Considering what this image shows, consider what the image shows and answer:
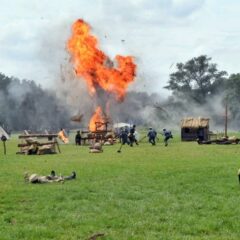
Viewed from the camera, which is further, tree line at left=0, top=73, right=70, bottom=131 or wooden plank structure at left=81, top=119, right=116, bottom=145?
tree line at left=0, top=73, right=70, bottom=131

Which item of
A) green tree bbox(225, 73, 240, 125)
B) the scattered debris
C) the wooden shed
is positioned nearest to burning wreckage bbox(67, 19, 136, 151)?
the wooden shed

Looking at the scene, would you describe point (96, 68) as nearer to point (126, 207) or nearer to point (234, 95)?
point (126, 207)

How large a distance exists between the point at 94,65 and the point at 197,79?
8346cm

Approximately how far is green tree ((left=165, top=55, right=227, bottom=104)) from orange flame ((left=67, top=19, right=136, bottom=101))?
236 ft

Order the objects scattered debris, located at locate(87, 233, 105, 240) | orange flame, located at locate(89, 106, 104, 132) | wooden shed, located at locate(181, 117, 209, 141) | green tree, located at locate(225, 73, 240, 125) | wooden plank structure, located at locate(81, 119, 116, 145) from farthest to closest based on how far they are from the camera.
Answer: green tree, located at locate(225, 73, 240, 125), wooden shed, located at locate(181, 117, 209, 141), orange flame, located at locate(89, 106, 104, 132), wooden plank structure, located at locate(81, 119, 116, 145), scattered debris, located at locate(87, 233, 105, 240)

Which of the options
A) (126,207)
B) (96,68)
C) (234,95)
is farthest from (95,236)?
(234,95)

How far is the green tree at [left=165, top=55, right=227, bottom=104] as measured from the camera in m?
138

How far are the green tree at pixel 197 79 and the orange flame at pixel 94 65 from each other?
71.9 meters

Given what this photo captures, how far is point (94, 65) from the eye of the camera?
6438 centimetres

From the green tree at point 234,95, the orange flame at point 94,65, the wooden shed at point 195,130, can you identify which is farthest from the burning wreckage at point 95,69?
the green tree at point 234,95

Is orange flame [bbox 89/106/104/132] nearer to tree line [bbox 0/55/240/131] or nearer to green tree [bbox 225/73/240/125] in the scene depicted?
tree line [bbox 0/55/240/131]

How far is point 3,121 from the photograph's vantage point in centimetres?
12094

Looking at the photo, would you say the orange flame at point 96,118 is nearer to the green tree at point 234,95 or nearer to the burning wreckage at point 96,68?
the burning wreckage at point 96,68

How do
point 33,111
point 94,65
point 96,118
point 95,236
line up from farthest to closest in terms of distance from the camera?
point 33,111, point 96,118, point 94,65, point 95,236
